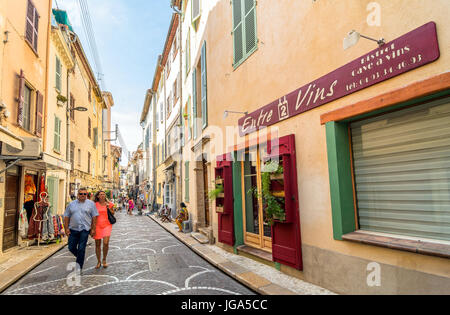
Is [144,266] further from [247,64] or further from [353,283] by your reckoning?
[247,64]

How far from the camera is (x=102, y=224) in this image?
21.1 feet

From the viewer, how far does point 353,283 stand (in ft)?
13.2

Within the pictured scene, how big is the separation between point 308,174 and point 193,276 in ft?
9.68

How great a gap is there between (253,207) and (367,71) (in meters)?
4.47

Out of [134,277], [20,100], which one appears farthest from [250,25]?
[20,100]

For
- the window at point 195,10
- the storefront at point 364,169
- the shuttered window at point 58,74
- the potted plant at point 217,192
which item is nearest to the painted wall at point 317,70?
the storefront at point 364,169

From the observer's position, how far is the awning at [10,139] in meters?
5.99

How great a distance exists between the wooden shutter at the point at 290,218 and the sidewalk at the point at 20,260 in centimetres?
498

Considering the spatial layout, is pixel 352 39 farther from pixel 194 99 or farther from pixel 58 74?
pixel 58 74

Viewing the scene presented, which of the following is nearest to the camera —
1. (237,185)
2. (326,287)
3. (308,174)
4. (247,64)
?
(326,287)

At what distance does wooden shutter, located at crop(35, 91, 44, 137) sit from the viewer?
32.8 ft

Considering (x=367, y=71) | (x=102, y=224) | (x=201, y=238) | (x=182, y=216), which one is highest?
(x=367, y=71)

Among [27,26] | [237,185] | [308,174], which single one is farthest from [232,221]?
[27,26]

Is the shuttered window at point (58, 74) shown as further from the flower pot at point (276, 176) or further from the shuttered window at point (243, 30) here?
the flower pot at point (276, 176)
